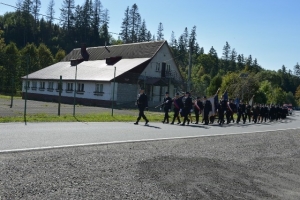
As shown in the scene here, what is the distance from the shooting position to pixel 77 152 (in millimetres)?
8750

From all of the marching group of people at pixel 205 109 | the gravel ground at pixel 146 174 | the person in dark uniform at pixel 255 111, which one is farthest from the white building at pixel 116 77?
the gravel ground at pixel 146 174

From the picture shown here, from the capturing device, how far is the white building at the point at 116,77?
134ft

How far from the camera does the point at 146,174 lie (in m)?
7.47

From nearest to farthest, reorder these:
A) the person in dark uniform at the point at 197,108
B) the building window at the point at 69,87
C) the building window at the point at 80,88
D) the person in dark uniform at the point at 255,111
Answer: the person in dark uniform at the point at 197,108
the person in dark uniform at the point at 255,111
the building window at the point at 80,88
the building window at the point at 69,87

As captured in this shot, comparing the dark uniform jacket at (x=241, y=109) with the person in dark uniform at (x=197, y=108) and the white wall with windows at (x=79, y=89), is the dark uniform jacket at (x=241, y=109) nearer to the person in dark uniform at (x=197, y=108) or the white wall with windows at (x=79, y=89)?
the person in dark uniform at (x=197, y=108)

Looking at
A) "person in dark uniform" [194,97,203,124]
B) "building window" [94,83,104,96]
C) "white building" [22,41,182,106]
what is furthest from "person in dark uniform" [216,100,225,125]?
"building window" [94,83,104,96]

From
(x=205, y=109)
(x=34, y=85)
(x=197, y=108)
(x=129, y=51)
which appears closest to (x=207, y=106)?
(x=205, y=109)

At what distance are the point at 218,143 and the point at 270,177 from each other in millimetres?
4246

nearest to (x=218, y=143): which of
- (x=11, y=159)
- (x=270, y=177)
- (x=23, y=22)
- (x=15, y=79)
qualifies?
(x=270, y=177)

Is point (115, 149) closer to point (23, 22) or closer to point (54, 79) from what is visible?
point (54, 79)

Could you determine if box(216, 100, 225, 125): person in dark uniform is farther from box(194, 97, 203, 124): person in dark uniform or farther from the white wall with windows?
the white wall with windows

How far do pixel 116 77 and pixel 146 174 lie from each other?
32.5 metres

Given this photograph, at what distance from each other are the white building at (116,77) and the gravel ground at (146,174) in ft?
91.9

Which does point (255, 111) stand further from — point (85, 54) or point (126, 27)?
point (126, 27)
